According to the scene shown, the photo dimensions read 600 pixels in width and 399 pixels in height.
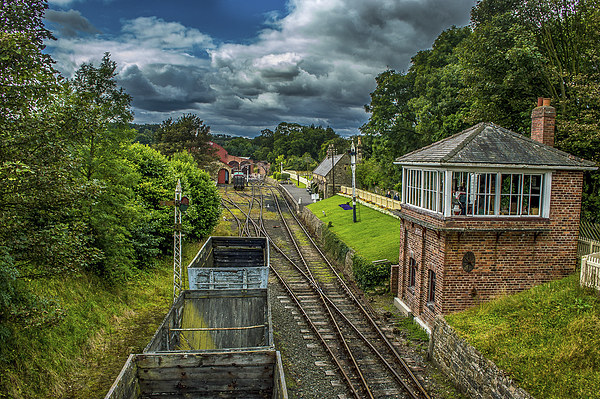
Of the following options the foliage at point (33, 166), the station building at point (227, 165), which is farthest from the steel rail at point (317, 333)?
the station building at point (227, 165)

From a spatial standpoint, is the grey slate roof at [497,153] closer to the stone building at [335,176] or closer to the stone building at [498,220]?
the stone building at [498,220]

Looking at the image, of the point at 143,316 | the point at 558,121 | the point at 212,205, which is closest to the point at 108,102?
the point at 143,316

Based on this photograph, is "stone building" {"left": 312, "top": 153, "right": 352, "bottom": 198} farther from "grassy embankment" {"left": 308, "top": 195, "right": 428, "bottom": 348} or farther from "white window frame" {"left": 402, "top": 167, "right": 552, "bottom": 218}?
"white window frame" {"left": 402, "top": 167, "right": 552, "bottom": 218}

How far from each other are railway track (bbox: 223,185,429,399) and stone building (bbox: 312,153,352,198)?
16014 mm

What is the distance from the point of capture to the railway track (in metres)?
11.3

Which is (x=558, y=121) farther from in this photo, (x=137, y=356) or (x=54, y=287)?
(x=54, y=287)

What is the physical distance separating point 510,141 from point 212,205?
18954 mm

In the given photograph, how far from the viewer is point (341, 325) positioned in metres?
15.5

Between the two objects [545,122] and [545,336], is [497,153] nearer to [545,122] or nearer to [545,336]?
[545,122]

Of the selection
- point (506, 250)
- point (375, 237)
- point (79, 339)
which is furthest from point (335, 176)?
point (79, 339)

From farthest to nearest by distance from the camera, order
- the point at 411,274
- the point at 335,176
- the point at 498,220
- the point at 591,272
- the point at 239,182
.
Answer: the point at 239,182 < the point at 335,176 < the point at 411,274 < the point at 498,220 < the point at 591,272

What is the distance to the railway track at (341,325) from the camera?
11328mm

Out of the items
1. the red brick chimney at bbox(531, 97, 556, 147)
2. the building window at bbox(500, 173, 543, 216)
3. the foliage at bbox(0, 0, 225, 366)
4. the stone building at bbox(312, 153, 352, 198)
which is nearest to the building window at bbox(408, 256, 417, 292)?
the building window at bbox(500, 173, 543, 216)

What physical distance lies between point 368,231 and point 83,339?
58.1ft
